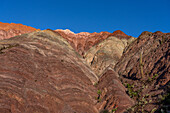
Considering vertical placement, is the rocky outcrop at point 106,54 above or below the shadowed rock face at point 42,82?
above

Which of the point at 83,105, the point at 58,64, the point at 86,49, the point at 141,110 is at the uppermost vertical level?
the point at 86,49

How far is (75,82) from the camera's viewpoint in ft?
97.7

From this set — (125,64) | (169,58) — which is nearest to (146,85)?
(169,58)

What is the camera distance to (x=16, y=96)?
20.8 meters

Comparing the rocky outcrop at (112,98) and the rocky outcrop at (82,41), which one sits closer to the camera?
the rocky outcrop at (112,98)

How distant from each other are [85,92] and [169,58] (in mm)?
14000

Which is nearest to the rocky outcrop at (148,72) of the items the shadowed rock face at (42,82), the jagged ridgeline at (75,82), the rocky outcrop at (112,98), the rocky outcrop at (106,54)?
the jagged ridgeline at (75,82)

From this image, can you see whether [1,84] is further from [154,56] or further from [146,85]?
[154,56]

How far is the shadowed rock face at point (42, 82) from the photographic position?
2098cm

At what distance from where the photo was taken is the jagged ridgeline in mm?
21550

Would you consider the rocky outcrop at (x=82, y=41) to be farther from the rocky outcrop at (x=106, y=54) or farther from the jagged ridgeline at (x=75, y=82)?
the jagged ridgeline at (x=75, y=82)

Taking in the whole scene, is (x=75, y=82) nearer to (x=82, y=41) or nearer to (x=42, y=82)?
(x=42, y=82)

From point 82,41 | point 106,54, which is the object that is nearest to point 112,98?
point 106,54

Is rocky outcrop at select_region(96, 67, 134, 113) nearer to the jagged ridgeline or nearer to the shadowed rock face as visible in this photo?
the jagged ridgeline
